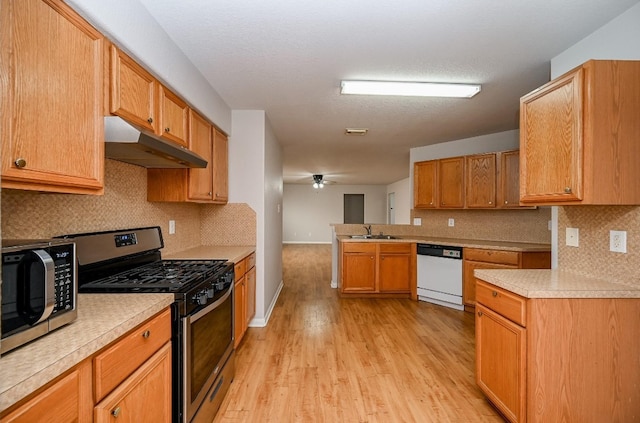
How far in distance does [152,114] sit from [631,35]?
2.76 m

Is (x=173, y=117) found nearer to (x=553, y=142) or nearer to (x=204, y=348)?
(x=204, y=348)

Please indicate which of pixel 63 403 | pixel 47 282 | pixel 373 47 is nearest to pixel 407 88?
pixel 373 47

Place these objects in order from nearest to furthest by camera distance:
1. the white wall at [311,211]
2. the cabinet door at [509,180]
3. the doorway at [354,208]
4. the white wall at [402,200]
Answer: the cabinet door at [509,180]
the white wall at [402,200]
the white wall at [311,211]
the doorway at [354,208]

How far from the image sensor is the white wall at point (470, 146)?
418 centimetres

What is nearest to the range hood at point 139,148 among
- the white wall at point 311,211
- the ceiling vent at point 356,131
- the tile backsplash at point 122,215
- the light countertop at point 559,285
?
the tile backsplash at point 122,215

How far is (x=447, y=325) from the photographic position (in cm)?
341

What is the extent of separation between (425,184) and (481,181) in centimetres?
78

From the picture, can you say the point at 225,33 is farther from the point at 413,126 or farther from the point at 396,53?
the point at 413,126

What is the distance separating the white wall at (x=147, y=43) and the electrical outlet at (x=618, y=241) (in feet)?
9.19

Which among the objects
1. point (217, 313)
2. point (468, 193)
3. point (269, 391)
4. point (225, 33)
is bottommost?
point (269, 391)

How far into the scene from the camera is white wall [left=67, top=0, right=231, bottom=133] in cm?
138

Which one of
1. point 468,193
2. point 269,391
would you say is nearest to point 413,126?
point 468,193

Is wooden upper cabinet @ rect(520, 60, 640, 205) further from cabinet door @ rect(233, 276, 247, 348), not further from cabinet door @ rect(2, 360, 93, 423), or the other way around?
cabinet door @ rect(233, 276, 247, 348)

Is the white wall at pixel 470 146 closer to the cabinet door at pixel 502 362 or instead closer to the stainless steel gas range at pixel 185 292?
the cabinet door at pixel 502 362
